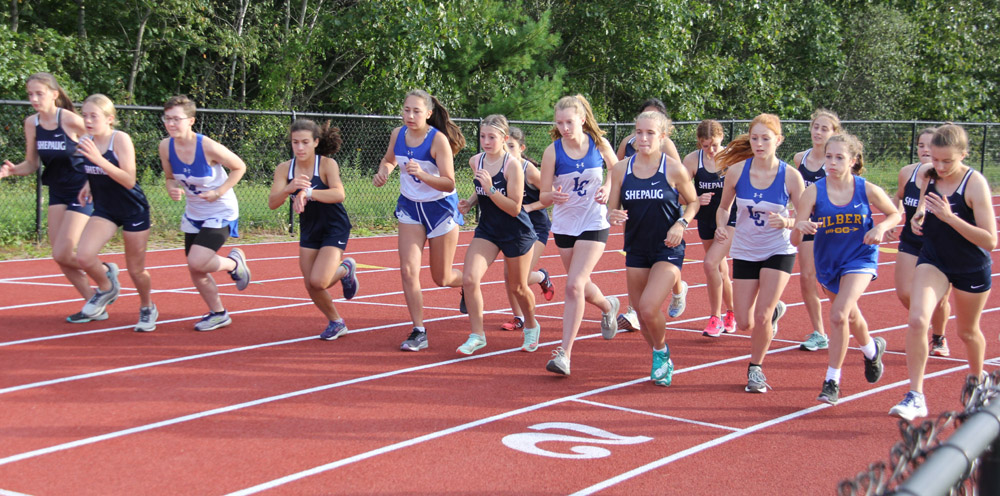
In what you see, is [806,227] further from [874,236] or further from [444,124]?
[444,124]

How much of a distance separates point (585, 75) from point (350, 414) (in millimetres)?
23948

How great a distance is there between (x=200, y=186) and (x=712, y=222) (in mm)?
4302

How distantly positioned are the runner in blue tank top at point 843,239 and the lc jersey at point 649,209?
2.72ft

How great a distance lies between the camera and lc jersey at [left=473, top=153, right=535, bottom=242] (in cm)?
706

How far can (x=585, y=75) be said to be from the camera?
28.4 meters

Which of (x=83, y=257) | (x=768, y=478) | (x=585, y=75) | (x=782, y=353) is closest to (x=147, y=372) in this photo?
(x=83, y=257)

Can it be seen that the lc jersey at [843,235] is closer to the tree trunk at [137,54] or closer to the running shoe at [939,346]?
the running shoe at [939,346]

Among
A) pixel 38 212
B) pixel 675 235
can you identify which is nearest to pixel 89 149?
pixel 675 235

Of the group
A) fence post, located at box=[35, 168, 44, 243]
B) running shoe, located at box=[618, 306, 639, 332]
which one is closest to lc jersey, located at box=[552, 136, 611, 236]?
running shoe, located at box=[618, 306, 639, 332]

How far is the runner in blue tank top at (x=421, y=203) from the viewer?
7.14 meters

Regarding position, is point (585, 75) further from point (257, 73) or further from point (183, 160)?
point (183, 160)

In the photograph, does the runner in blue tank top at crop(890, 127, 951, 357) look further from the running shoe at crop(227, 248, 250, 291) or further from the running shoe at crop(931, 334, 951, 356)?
the running shoe at crop(227, 248, 250, 291)

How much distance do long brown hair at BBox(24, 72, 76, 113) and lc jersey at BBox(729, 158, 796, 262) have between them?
18.0 ft

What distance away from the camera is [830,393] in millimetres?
5766
